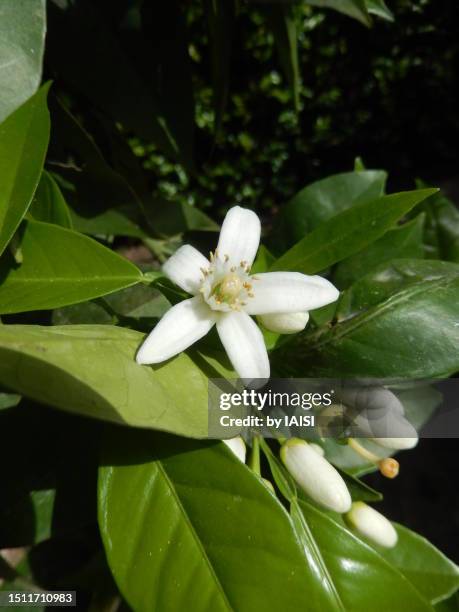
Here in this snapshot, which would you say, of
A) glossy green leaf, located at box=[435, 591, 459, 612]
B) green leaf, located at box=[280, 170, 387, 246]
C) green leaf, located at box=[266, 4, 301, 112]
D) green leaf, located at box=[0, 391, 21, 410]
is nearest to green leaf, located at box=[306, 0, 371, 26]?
green leaf, located at box=[266, 4, 301, 112]

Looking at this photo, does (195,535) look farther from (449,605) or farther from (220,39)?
(220,39)

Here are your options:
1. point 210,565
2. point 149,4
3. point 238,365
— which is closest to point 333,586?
point 210,565

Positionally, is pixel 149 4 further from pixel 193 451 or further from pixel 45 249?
pixel 193 451

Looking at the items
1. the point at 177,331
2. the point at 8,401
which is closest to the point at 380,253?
the point at 177,331

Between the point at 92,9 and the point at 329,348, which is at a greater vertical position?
the point at 92,9

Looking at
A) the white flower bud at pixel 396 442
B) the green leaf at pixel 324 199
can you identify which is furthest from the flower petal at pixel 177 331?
the green leaf at pixel 324 199

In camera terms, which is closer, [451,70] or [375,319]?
[375,319]
